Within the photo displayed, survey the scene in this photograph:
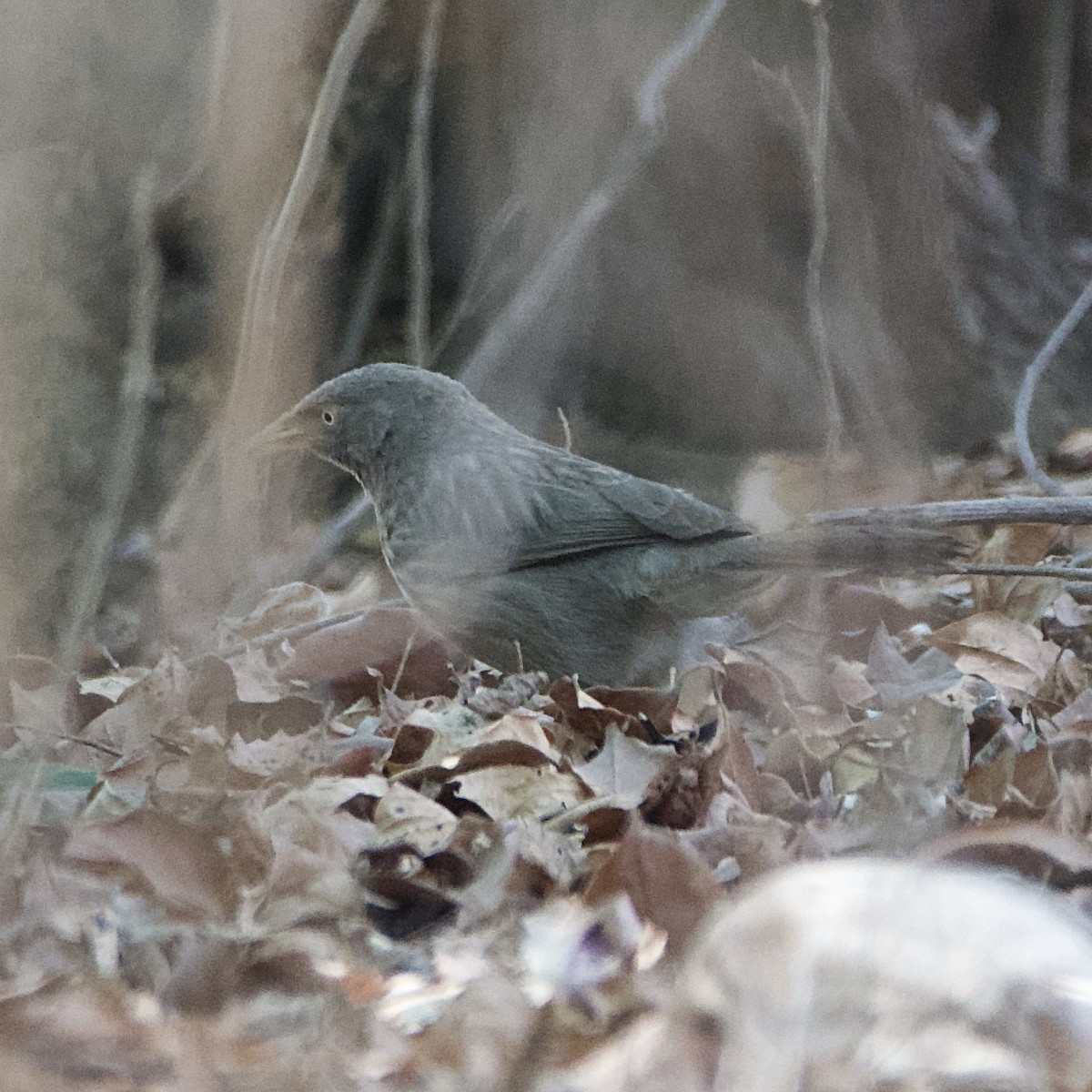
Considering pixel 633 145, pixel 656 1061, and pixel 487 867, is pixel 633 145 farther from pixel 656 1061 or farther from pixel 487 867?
pixel 656 1061

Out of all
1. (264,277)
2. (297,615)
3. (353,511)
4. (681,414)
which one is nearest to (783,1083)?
(264,277)

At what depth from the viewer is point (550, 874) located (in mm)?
2766

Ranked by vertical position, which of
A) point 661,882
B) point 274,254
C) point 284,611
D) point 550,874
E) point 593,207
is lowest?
point 284,611

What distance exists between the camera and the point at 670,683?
4434mm

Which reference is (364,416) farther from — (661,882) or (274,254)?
(661,882)

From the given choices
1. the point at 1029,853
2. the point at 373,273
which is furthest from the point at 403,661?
the point at 373,273

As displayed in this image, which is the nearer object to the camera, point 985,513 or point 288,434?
point 985,513

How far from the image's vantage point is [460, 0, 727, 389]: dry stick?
5.83 meters

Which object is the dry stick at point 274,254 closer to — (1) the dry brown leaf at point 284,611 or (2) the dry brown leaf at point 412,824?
(2) the dry brown leaf at point 412,824

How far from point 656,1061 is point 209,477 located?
9.15 ft

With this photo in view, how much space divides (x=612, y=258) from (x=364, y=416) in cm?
218

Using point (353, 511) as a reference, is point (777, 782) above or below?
above

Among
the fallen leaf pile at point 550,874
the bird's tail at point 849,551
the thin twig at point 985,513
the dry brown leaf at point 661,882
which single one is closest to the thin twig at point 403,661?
the fallen leaf pile at point 550,874

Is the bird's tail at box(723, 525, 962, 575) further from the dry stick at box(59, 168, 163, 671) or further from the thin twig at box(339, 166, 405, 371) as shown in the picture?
the thin twig at box(339, 166, 405, 371)
